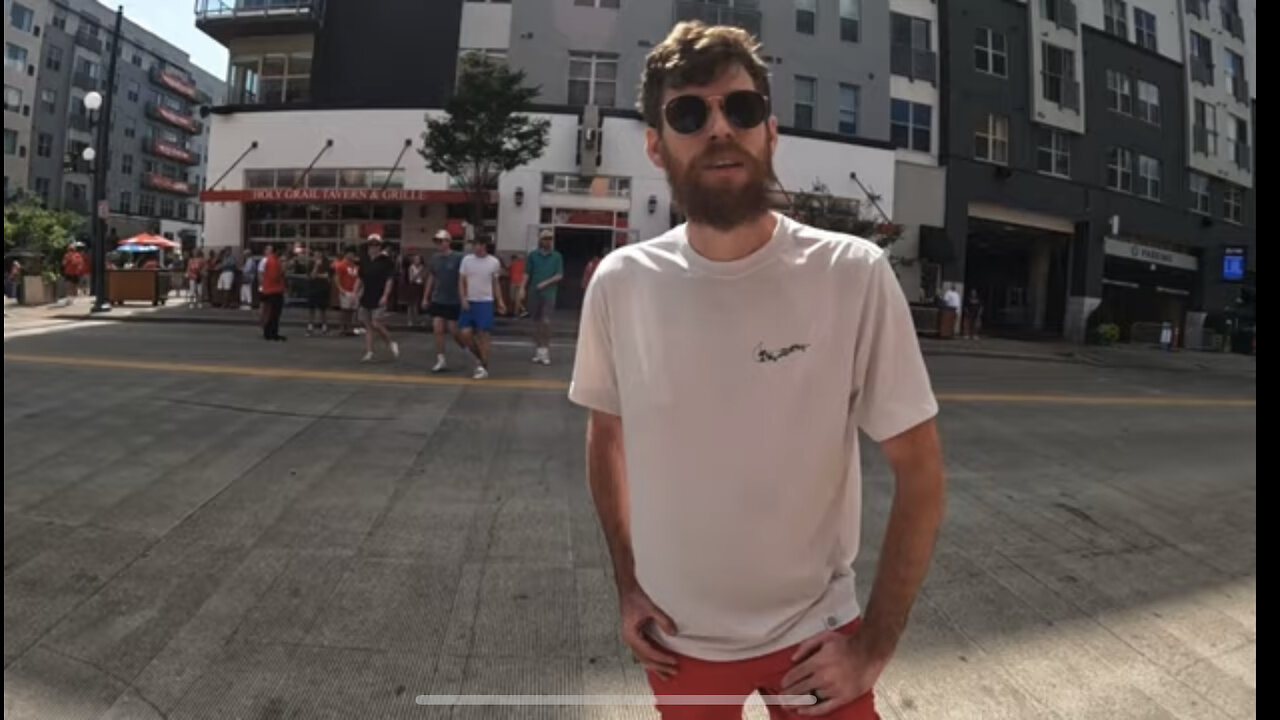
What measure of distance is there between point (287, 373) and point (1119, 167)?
23338mm

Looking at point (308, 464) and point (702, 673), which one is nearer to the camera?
point (702, 673)

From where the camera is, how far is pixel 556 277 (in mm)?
9664

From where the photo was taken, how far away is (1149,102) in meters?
21.0

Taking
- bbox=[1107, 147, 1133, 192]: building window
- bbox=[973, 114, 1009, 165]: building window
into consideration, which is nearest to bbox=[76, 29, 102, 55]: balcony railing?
bbox=[973, 114, 1009, 165]: building window

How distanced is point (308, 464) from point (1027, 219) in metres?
24.2

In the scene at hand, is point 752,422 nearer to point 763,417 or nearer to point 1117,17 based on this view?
point 763,417

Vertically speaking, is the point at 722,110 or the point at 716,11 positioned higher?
the point at 716,11

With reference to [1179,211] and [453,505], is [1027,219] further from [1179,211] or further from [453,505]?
[453,505]

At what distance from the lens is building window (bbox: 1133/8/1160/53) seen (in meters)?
18.6

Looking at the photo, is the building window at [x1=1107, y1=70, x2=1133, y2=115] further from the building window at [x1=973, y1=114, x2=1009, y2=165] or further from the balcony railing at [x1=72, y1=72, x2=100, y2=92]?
A: the balcony railing at [x1=72, y1=72, x2=100, y2=92]

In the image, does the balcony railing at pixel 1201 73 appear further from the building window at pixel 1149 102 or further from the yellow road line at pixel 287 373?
the yellow road line at pixel 287 373

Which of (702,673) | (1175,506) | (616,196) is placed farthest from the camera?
(616,196)

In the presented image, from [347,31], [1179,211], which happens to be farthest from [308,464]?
[1179,211]

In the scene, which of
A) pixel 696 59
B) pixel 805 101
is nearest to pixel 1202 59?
pixel 805 101
